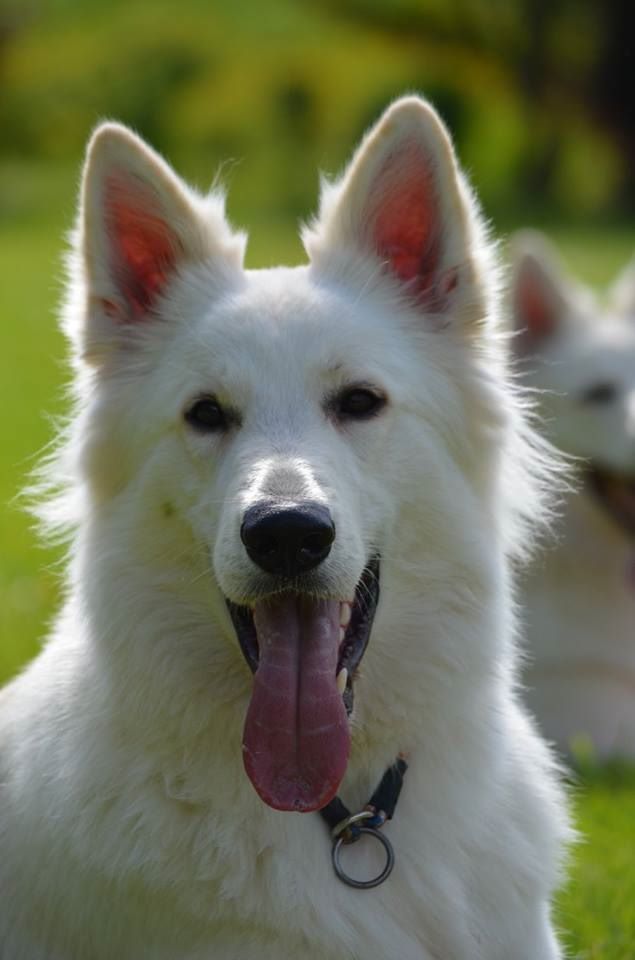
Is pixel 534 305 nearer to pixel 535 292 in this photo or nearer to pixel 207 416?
pixel 535 292

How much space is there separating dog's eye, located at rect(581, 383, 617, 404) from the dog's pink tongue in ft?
13.2

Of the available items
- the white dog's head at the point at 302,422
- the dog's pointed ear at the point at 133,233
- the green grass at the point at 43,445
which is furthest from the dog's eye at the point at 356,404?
the green grass at the point at 43,445

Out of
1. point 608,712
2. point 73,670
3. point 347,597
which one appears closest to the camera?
point 347,597

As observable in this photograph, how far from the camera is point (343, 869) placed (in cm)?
371

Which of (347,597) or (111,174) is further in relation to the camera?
(111,174)

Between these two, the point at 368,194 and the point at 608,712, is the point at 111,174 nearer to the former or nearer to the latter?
the point at 368,194

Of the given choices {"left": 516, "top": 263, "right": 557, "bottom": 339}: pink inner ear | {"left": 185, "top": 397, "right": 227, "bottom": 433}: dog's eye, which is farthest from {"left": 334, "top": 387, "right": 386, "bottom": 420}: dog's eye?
{"left": 516, "top": 263, "right": 557, "bottom": 339}: pink inner ear

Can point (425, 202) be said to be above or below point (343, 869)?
above

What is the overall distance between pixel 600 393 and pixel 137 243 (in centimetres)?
368

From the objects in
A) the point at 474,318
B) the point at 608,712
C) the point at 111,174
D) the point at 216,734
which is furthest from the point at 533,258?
the point at 216,734

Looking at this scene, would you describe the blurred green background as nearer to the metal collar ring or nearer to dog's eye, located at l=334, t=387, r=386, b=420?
dog's eye, located at l=334, t=387, r=386, b=420

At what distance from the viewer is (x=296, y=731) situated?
355 cm

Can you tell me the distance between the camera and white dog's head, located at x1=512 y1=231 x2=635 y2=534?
23.5 ft

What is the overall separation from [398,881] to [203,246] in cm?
192
